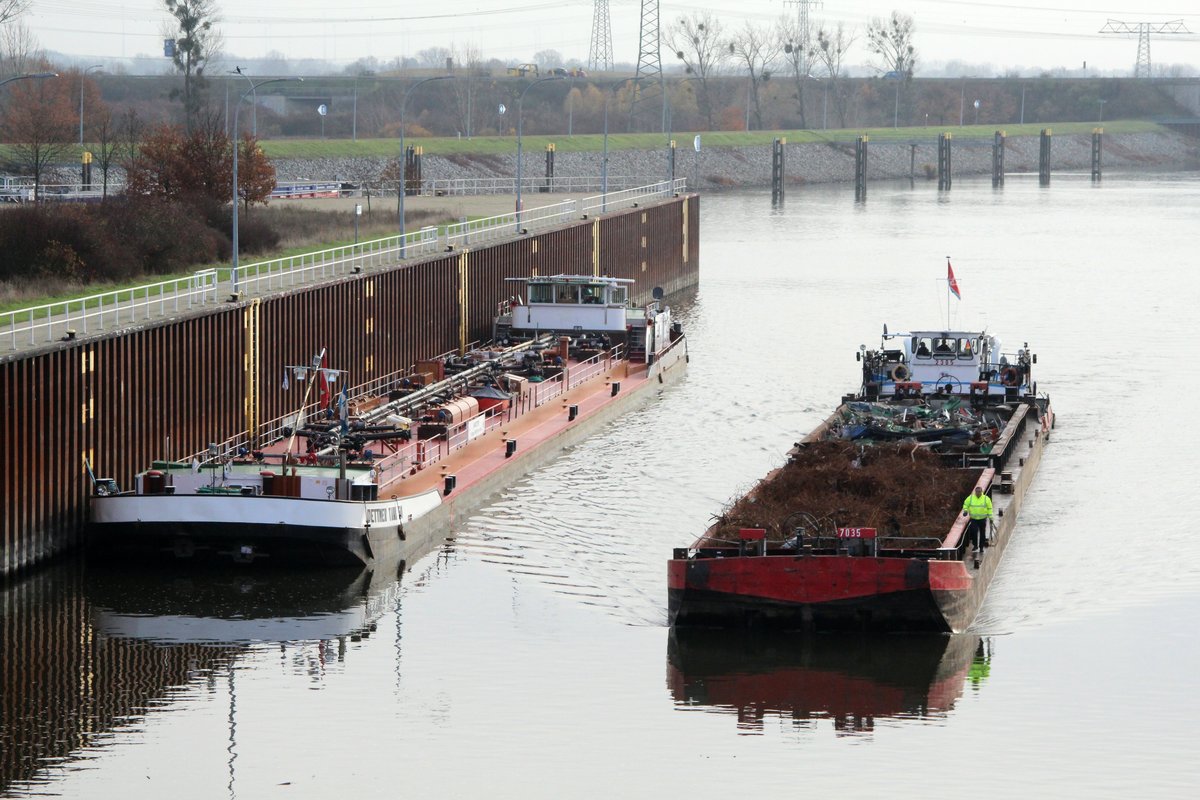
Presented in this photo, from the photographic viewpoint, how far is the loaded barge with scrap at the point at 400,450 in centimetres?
3162

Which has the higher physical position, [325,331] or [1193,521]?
[325,331]

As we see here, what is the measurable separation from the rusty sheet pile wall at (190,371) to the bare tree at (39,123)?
87.9 ft

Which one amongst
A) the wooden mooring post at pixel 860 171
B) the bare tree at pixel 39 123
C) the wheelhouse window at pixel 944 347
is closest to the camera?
the wheelhouse window at pixel 944 347

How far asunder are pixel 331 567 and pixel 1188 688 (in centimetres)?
1447

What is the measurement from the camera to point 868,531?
1110 inches

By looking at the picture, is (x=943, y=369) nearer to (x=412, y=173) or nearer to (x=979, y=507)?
(x=979, y=507)

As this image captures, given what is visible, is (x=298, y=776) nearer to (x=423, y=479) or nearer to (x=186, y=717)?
(x=186, y=717)

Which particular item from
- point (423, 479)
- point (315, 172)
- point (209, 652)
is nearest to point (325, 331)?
point (423, 479)

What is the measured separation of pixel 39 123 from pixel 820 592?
2735 inches

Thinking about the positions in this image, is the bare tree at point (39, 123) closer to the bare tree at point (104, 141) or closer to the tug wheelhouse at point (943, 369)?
the bare tree at point (104, 141)

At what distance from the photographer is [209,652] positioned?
28.4m

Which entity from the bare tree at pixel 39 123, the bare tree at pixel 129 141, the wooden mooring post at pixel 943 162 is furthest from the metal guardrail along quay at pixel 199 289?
the wooden mooring post at pixel 943 162

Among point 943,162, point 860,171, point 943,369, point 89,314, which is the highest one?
point 943,162

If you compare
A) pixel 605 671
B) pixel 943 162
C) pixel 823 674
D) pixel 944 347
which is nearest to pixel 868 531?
pixel 823 674
